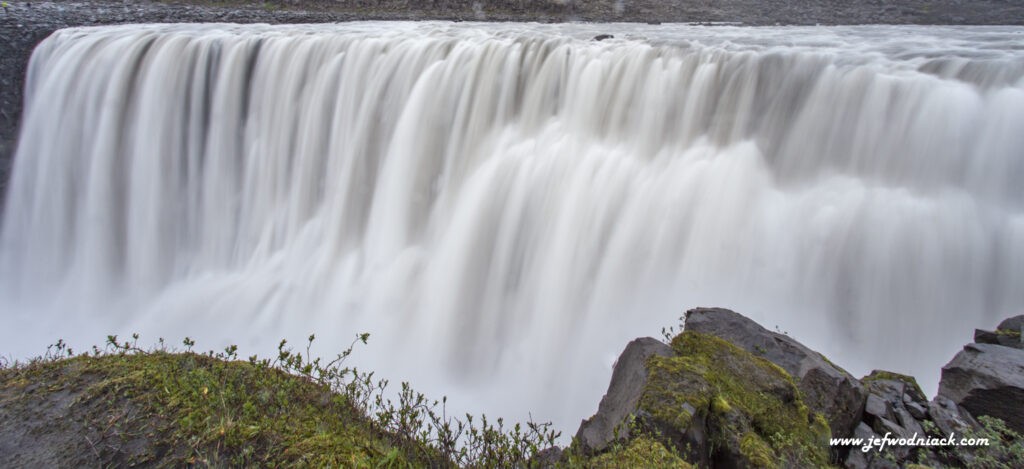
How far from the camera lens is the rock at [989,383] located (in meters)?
3.19

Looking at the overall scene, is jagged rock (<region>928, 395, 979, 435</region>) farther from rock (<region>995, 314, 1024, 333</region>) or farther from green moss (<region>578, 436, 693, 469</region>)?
green moss (<region>578, 436, 693, 469</region>)

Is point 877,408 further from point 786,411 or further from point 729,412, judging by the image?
point 729,412

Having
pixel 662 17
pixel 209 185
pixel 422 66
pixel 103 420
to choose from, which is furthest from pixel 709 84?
pixel 662 17

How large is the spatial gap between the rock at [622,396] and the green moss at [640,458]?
0.20 m

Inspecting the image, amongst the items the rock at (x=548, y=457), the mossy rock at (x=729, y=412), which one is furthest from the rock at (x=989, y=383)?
the rock at (x=548, y=457)

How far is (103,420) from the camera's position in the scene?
7.48ft

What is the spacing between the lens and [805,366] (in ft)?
10.9

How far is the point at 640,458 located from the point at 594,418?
34.8 inches

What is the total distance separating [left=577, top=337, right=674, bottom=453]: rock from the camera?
2709mm

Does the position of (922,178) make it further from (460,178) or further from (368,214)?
(368,214)

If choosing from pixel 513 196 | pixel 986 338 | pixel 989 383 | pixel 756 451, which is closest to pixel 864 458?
pixel 756 451

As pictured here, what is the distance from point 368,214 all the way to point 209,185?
11.0ft

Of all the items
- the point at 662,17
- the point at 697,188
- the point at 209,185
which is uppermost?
the point at 662,17

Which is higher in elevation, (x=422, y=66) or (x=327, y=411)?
(x=422, y=66)
